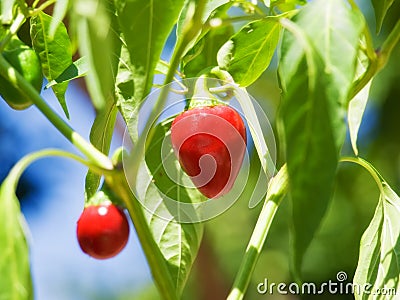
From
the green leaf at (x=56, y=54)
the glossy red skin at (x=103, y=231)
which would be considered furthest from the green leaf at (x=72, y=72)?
the glossy red skin at (x=103, y=231)

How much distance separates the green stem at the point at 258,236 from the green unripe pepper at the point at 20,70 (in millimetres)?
173

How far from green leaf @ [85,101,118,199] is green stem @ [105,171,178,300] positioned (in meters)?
0.16

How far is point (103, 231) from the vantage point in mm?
555

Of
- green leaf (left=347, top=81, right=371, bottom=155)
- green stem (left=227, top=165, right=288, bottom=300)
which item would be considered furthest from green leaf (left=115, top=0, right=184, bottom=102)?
green leaf (left=347, top=81, right=371, bottom=155)

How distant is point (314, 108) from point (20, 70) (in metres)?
0.22

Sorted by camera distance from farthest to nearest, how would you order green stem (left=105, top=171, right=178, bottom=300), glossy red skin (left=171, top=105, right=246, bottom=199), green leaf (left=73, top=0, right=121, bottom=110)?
glossy red skin (left=171, top=105, right=246, bottom=199) → green stem (left=105, top=171, right=178, bottom=300) → green leaf (left=73, top=0, right=121, bottom=110)

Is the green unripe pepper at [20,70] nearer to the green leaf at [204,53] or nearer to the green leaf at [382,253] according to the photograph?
the green leaf at [204,53]

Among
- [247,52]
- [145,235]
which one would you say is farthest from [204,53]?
[145,235]

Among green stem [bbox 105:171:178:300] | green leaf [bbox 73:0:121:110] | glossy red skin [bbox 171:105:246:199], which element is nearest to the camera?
green leaf [bbox 73:0:121:110]

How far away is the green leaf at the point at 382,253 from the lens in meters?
0.69

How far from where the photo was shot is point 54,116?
0.50 meters

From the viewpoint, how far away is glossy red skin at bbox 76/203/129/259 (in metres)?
0.55

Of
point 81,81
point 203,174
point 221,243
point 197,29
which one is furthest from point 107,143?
point 221,243

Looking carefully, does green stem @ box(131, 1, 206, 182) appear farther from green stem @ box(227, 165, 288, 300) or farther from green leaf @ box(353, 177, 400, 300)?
green leaf @ box(353, 177, 400, 300)
